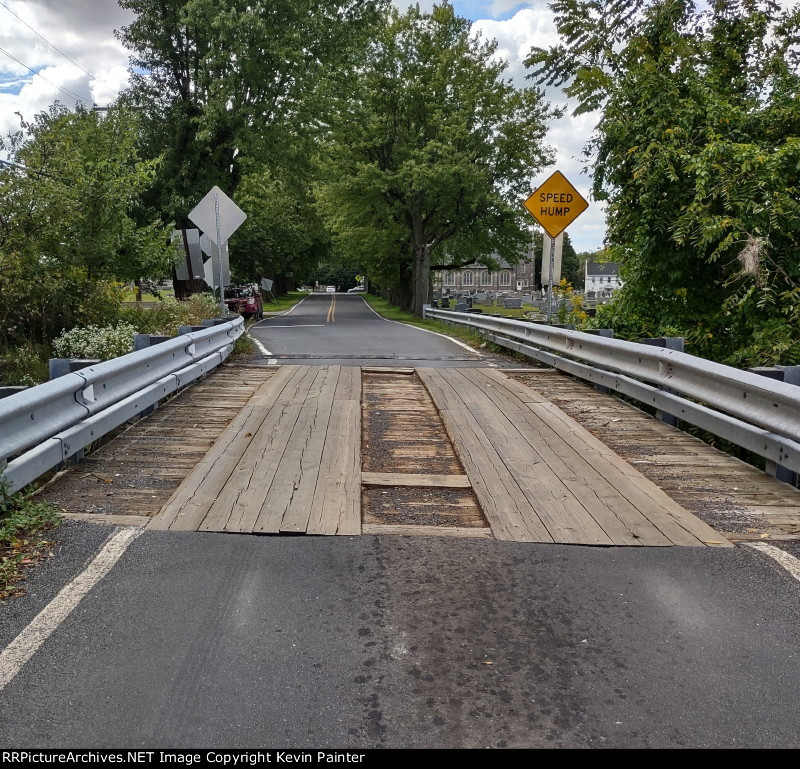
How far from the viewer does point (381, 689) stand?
2850mm

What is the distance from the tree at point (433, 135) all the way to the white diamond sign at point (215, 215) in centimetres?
1914

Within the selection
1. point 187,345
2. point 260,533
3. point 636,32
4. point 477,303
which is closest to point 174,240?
point 187,345

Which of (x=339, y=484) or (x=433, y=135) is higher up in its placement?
(x=433, y=135)

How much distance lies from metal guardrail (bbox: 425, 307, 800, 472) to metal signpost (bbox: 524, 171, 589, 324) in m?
2.37

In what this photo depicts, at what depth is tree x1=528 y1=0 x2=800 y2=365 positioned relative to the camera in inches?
355

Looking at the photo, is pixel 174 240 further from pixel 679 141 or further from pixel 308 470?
pixel 308 470

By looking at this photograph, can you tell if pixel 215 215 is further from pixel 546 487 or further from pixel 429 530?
pixel 429 530

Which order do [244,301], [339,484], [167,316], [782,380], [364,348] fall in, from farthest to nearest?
[244,301]
[364,348]
[167,316]
[782,380]
[339,484]

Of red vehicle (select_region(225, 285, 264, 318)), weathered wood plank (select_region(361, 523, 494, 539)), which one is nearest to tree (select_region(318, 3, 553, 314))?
red vehicle (select_region(225, 285, 264, 318))

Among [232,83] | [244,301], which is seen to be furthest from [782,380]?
[244,301]

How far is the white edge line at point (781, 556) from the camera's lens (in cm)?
401

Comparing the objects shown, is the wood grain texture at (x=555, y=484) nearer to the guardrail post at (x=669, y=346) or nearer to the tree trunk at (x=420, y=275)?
the guardrail post at (x=669, y=346)

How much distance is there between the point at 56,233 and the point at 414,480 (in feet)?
32.9

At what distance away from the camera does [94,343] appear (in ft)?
37.8
